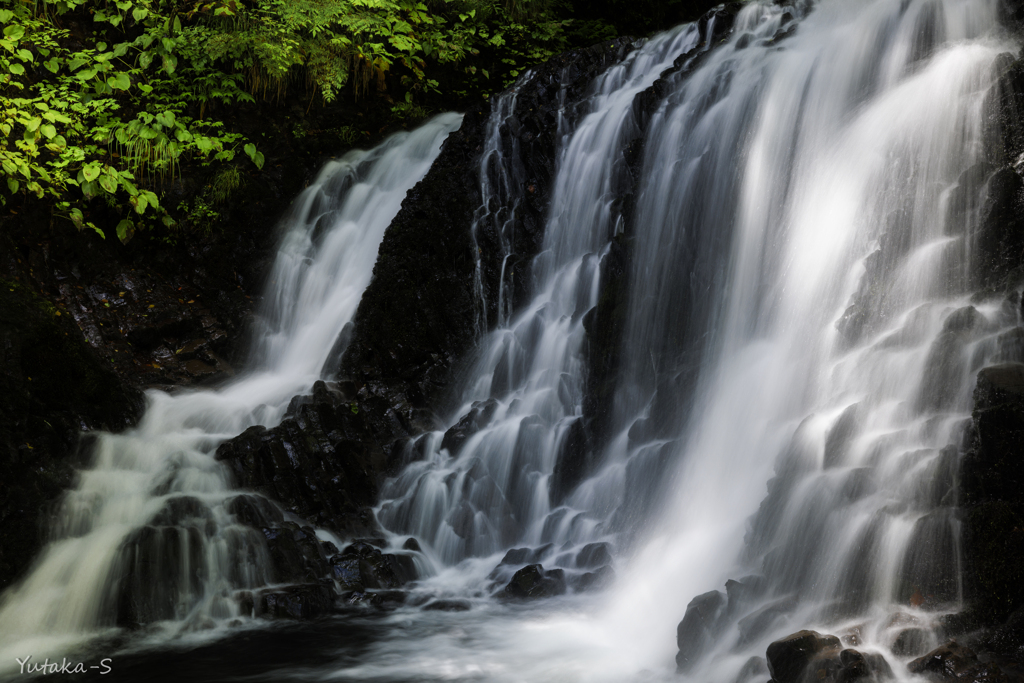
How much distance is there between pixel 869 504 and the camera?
411cm

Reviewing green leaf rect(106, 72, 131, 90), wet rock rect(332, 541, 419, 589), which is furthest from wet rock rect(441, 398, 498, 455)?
green leaf rect(106, 72, 131, 90)

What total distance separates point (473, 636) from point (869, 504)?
257cm

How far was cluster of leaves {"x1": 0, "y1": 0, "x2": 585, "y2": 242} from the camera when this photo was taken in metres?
8.18

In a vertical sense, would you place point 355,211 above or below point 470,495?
above

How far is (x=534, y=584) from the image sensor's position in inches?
215

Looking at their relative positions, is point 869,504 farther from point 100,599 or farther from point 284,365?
point 284,365

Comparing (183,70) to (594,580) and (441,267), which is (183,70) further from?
(594,580)

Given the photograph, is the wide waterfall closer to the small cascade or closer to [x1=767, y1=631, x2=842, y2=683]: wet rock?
the small cascade

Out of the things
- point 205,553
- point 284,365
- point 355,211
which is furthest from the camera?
point 355,211

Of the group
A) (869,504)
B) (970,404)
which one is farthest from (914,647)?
(970,404)

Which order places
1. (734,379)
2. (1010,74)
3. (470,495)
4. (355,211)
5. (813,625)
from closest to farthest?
(813,625)
(1010,74)
(734,379)
(470,495)
(355,211)

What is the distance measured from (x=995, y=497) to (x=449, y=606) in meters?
3.51

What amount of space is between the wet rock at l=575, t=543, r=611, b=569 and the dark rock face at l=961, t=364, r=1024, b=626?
2.52m

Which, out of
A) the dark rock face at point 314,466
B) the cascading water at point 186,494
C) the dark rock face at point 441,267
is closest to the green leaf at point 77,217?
the cascading water at point 186,494
